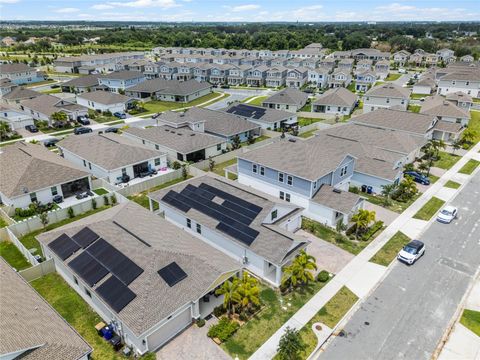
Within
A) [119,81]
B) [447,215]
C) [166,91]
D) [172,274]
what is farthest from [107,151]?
[119,81]

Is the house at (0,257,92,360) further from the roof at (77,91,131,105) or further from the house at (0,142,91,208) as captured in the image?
the roof at (77,91,131,105)

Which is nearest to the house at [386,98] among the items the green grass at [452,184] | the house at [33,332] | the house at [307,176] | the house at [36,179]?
the green grass at [452,184]

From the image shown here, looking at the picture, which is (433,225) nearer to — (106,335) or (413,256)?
(413,256)

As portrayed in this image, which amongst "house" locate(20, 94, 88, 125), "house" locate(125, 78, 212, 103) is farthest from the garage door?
"house" locate(125, 78, 212, 103)

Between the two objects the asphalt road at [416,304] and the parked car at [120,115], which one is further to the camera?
the parked car at [120,115]

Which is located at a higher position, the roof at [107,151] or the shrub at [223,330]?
the roof at [107,151]

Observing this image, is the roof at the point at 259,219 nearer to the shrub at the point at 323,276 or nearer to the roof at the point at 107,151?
the shrub at the point at 323,276
